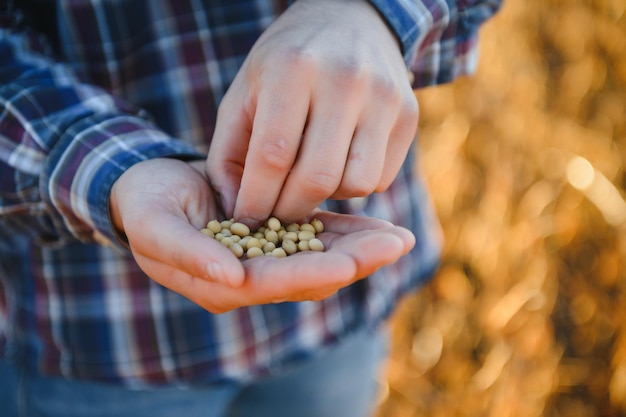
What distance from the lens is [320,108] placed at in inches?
21.8

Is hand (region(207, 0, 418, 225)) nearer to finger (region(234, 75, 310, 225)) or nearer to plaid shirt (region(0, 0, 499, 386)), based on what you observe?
finger (region(234, 75, 310, 225))

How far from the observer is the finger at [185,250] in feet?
1.68

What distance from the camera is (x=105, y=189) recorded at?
0.65 metres

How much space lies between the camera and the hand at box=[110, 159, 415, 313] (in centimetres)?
51

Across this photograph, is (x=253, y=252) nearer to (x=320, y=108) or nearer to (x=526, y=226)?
(x=320, y=108)

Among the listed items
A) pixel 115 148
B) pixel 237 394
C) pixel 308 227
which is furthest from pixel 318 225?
pixel 237 394

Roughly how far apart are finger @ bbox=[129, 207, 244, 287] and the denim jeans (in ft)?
1.17

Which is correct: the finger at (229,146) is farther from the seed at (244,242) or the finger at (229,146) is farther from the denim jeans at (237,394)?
the denim jeans at (237,394)

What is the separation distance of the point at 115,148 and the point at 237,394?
17.5 inches

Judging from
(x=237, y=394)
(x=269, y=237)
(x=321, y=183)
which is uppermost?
(x=321, y=183)

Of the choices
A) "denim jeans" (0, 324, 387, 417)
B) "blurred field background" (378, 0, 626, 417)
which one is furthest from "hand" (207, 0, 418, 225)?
"blurred field background" (378, 0, 626, 417)

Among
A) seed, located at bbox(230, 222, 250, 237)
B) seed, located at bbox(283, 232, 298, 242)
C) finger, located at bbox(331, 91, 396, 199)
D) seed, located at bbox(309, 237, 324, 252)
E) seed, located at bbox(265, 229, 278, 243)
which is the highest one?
finger, located at bbox(331, 91, 396, 199)

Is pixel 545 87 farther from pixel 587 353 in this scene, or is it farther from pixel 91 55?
pixel 91 55

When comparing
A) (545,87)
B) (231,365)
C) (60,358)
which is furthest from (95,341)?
(545,87)
